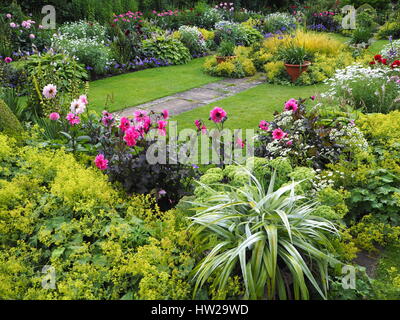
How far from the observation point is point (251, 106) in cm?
676

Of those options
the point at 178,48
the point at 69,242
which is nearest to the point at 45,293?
the point at 69,242

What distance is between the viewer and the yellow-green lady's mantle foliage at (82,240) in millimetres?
2436

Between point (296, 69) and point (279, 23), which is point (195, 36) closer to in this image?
point (296, 69)

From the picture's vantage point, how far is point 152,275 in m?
2.47

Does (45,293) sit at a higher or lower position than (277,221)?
lower

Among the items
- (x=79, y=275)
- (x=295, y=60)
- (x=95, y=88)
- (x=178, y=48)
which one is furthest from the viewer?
(x=178, y=48)

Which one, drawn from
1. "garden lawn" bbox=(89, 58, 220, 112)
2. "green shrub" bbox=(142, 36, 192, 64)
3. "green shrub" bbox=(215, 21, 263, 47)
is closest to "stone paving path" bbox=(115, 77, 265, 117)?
"garden lawn" bbox=(89, 58, 220, 112)

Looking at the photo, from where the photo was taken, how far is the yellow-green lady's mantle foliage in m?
Result: 2.44

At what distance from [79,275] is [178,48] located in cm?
873

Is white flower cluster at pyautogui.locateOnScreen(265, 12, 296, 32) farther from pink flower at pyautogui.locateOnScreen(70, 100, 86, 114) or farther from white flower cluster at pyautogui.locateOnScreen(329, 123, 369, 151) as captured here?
pink flower at pyautogui.locateOnScreen(70, 100, 86, 114)

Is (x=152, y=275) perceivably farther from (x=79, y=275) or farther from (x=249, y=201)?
(x=249, y=201)

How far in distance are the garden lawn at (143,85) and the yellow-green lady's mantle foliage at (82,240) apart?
10.7ft

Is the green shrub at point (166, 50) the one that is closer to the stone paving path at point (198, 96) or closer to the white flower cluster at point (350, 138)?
the stone paving path at point (198, 96)
